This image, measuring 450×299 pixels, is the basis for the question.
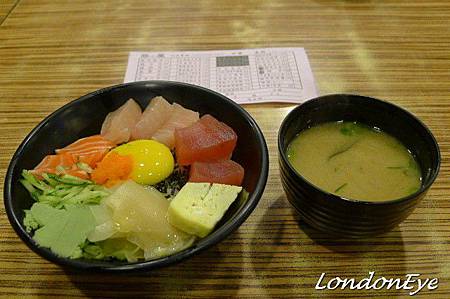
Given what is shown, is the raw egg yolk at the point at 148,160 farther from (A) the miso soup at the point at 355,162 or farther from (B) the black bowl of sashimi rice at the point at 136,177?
(A) the miso soup at the point at 355,162

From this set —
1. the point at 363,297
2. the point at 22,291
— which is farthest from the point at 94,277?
the point at 363,297

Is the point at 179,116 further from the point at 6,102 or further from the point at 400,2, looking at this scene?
the point at 400,2

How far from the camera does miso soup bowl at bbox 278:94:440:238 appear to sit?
2.97 feet

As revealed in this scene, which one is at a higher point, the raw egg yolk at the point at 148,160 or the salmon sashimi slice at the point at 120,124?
A: the salmon sashimi slice at the point at 120,124

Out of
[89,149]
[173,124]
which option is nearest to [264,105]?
[173,124]

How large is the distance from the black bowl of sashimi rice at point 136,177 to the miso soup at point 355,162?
138 millimetres

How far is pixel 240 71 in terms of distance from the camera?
177cm

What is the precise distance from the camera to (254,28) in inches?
81.7

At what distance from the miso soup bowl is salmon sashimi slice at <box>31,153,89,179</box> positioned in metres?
0.57

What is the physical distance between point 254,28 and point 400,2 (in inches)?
35.0

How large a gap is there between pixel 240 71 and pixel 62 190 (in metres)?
0.95

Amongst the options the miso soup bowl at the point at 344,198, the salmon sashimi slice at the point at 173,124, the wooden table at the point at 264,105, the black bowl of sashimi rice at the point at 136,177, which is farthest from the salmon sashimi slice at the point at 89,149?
the miso soup bowl at the point at 344,198

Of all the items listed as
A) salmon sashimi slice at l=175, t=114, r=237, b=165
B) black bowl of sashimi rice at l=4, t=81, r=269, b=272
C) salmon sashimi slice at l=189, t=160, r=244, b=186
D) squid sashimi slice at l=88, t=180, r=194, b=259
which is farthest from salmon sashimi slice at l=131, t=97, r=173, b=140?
squid sashimi slice at l=88, t=180, r=194, b=259

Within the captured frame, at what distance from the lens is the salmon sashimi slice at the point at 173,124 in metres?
1.28
